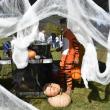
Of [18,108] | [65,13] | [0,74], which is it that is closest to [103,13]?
[65,13]

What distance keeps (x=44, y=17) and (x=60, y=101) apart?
6.51 feet

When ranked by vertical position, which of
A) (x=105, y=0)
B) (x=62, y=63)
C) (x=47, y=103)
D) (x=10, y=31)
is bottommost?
(x=47, y=103)

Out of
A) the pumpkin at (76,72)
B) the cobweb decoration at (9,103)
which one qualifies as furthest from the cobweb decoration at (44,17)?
the pumpkin at (76,72)

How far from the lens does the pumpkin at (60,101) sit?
28.6ft

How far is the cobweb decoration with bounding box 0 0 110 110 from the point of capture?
24.5ft

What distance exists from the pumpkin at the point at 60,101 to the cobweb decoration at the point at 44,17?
128cm

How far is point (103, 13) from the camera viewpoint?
7.71 m

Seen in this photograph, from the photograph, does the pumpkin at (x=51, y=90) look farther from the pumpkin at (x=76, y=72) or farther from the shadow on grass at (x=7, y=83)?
the shadow on grass at (x=7, y=83)

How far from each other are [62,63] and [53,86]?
645mm

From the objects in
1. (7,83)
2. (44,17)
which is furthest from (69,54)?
(44,17)

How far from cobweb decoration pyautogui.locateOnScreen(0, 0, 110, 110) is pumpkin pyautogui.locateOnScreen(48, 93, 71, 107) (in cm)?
128

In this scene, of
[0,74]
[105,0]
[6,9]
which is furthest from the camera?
[0,74]

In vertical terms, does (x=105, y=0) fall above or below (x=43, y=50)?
above

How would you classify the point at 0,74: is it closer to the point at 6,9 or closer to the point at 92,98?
the point at 92,98
